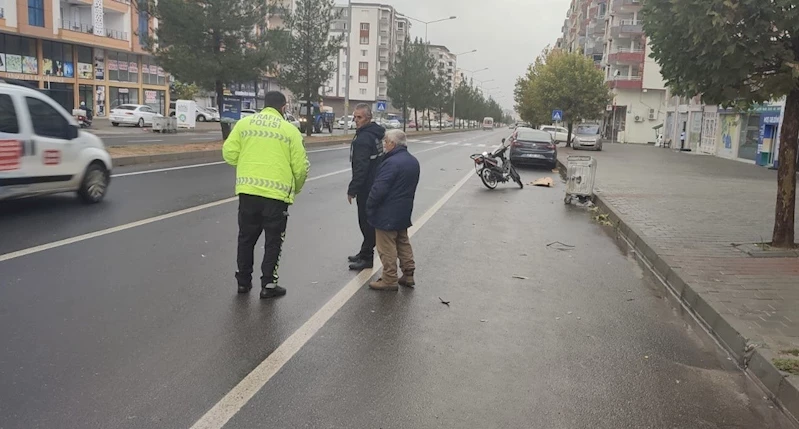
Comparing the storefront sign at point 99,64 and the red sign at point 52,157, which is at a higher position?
the storefront sign at point 99,64

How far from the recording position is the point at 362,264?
7.34 meters

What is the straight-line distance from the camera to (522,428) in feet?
12.3

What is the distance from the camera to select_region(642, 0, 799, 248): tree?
24.7ft

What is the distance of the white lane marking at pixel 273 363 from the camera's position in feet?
12.1

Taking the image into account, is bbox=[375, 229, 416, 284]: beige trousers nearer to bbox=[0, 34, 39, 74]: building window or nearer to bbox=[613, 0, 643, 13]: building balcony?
bbox=[0, 34, 39, 74]: building window

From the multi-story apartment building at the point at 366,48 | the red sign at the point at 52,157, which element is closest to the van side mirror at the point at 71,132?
the red sign at the point at 52,157

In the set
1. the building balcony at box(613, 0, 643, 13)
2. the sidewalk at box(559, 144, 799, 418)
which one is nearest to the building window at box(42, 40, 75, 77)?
the sidewalk at box(559, 144, 799, 418)

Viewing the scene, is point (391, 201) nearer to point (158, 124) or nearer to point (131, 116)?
point (158, 124)

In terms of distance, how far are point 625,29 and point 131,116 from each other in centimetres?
4492

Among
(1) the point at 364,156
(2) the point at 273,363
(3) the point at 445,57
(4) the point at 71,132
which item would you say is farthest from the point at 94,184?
(3) the point at 445,57

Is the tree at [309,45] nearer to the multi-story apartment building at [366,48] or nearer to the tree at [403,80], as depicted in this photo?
the tree at [403,80]

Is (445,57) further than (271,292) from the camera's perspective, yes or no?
Result: Yes

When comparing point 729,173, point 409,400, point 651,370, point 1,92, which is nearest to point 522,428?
point 409,400

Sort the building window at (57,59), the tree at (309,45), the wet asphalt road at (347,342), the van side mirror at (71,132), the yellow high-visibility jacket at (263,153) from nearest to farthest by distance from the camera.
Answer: the wet asphalt road at (347,342) < the yellow high-visibility jacket at (263,153) < the van side mirror at (71,132) < the tree at (309,45) < the building window at (57,59)
